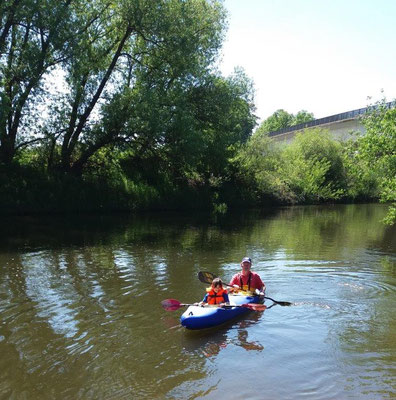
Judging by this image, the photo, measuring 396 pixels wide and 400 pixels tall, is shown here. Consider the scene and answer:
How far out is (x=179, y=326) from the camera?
7.83 meters

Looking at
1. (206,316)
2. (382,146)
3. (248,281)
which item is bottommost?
(206,316)

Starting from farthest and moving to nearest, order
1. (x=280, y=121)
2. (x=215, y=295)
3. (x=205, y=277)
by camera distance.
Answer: (x=280, y=121)
(x=205, y=277)
(x=215, y=295)

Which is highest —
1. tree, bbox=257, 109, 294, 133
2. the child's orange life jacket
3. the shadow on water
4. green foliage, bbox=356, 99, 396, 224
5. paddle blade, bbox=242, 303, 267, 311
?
tree, bbox=257, 109, 294, 133

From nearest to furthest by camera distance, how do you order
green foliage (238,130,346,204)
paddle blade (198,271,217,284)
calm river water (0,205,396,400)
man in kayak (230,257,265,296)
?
calm river water (0,205,396,400) < man in kayak (230,257,265,296) < paddle blade (198,271,217,284) < green foliage (238,130,346,204)

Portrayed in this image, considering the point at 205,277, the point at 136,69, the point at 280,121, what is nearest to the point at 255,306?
the point at 205,277

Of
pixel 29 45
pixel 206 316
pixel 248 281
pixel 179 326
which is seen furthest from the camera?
pixel 29 45

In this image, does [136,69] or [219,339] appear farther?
[136,69]

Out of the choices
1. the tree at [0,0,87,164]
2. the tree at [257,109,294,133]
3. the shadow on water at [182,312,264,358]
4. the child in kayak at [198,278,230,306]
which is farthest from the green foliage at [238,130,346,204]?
the tree at [257,109,294,133]

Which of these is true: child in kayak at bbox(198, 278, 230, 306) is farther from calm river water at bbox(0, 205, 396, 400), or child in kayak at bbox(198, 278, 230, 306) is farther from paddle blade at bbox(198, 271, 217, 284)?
paddle blade at bbox(198, 271, 217, 284)

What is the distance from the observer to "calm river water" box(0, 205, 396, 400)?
5699mm

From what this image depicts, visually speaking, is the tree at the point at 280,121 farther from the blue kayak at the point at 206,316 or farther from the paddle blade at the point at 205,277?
the blue kayak at the point at 206,316

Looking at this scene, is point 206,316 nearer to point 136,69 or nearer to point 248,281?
point 248,281

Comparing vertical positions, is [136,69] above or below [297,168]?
above

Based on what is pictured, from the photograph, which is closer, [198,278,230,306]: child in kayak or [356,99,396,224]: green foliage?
[198,278,230,306]: child in kayak
